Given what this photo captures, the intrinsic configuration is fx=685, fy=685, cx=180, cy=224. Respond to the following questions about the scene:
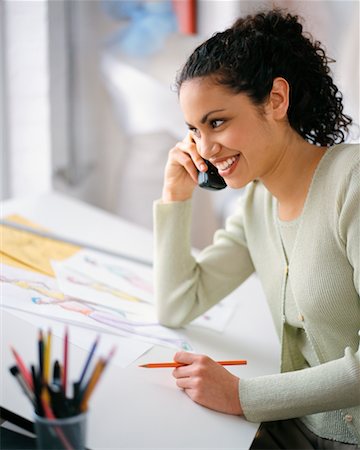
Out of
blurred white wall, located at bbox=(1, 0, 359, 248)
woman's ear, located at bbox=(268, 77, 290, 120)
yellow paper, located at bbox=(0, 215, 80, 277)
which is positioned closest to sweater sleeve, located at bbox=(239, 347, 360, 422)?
woman's ear, located at bbox=(268, 77, 290, 120)

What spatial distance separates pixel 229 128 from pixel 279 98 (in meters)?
0.10

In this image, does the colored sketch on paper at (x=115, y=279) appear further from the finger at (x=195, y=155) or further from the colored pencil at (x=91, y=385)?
the colored pencil at (x=91, y=385)

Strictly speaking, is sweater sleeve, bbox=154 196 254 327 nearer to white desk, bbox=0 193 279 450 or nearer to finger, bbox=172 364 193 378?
white desk, bbox=0 193 279 450

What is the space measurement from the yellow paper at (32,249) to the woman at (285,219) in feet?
0.82

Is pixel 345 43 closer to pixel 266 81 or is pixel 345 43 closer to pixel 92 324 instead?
pixel 266 81

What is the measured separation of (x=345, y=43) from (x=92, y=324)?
3.47 feet

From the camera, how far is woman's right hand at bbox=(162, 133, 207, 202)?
4.08 ft

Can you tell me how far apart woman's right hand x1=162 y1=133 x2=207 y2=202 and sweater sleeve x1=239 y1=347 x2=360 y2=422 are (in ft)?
1.38

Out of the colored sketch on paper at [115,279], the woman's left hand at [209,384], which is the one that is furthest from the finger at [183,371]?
the colored sketch on paper at [115,279]

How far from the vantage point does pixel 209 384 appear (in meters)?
0.97

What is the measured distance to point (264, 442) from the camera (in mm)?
1096

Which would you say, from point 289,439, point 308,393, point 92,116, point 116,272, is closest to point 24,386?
point 308,393

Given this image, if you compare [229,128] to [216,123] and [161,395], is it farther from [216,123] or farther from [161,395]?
[161,395]

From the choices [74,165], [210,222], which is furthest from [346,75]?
[74,165]
